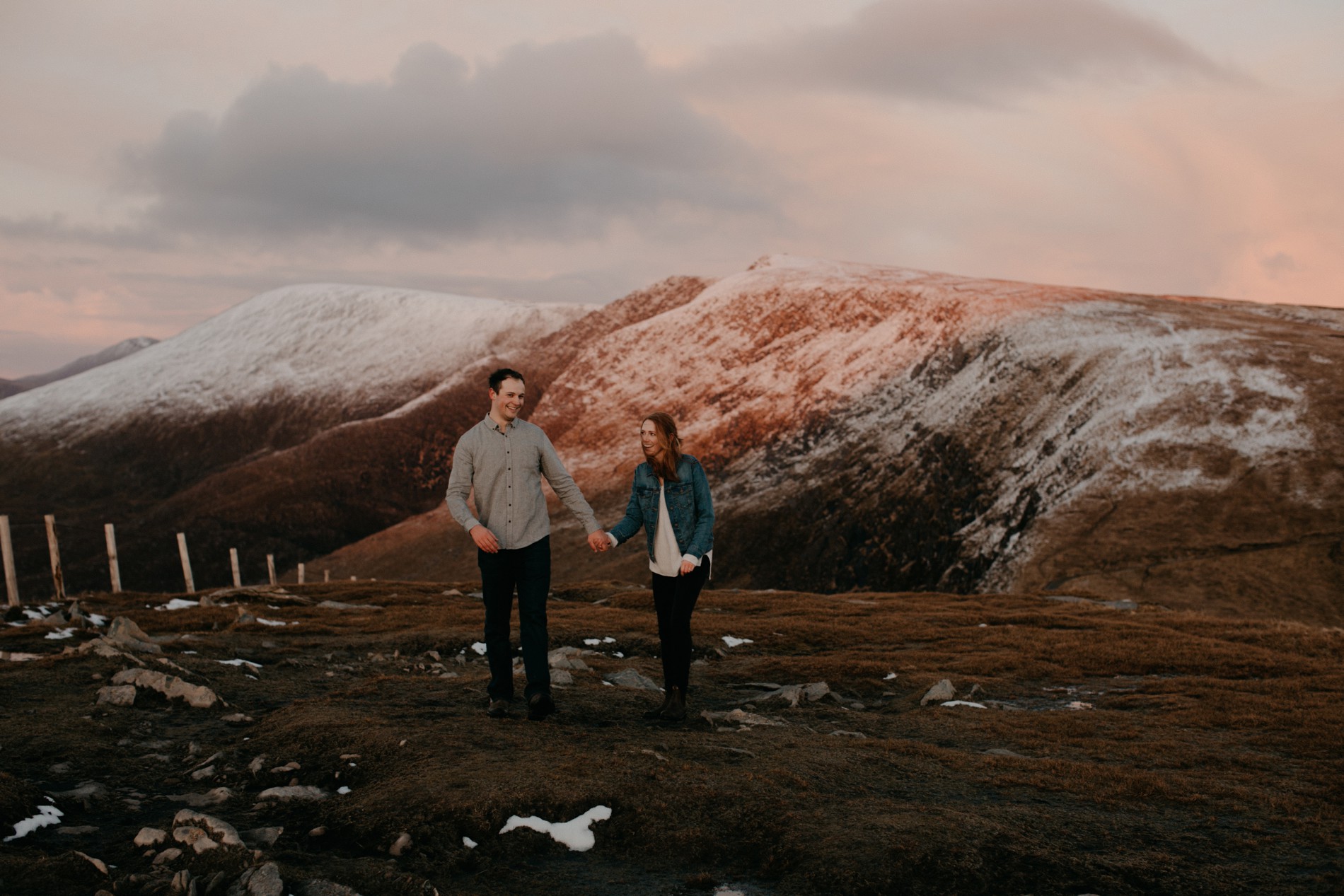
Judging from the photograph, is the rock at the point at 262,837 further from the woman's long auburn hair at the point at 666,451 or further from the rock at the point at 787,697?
the rock at the point at 787,697

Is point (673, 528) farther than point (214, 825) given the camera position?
Yes

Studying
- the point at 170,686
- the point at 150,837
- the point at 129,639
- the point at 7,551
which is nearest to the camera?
the point at 150,837

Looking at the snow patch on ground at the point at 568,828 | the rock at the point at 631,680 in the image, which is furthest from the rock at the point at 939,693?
the snow patch on ground at the point at 568,828

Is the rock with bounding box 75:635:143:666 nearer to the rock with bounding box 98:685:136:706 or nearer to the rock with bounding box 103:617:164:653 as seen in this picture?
the rock with bounding box 103:617:164:653

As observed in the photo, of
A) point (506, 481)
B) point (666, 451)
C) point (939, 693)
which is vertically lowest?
point (939, 693)

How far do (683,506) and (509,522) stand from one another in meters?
1.92

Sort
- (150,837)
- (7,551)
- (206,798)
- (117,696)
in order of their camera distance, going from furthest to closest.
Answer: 1. (7,551)
2. (117,696)
3. (206,798)
4. (150,837)

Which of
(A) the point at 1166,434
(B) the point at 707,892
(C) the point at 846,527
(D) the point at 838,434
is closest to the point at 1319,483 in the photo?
(A) the point at 1166,434

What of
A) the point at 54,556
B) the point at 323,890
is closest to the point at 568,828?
the point at 323,890

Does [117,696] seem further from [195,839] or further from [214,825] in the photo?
[195,839]

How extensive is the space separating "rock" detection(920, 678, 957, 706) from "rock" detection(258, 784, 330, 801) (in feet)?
29.4

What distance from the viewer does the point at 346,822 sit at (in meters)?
7.06

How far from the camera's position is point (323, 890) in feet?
18.7

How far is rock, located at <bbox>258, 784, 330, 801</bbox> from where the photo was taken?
25.7 ft
